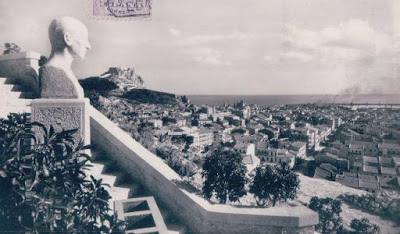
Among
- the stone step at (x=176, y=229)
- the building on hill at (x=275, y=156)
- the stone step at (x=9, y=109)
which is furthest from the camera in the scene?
the building on hill at (x=275, y=156)

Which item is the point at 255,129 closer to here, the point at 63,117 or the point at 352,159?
the point at 352,159

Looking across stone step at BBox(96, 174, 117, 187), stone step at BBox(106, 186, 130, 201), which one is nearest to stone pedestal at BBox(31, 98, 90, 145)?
stone step at BBox(96, 174, 117, 187)

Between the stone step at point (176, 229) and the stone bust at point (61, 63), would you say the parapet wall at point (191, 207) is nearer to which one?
the stone step at point (176, 229)

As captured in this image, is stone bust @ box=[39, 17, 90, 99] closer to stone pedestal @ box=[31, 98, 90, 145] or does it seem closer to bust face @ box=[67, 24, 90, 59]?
bust face @ box=[67, 24, 90, 59]

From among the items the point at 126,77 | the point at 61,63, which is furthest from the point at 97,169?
the point at 126,77

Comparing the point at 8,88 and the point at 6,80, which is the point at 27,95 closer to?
the point at 8,88

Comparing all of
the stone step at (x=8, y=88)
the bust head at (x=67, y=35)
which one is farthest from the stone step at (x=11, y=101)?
the bust head at (x=67, y=35)
